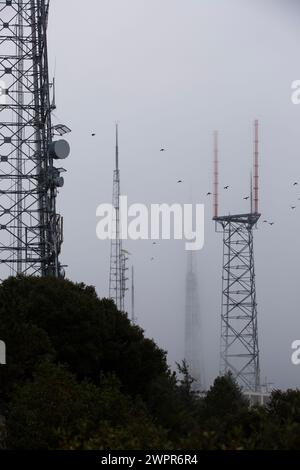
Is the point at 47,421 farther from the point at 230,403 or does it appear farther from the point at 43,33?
the point at 43,33

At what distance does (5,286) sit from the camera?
4269cm

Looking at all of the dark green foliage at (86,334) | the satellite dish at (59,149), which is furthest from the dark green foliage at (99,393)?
the satellite dish at (59,149)

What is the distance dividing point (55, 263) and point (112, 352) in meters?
9.32

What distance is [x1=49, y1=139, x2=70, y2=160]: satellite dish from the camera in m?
48.6

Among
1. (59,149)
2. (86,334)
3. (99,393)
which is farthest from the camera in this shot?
(59,149)

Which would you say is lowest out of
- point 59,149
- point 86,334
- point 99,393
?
point 99,393

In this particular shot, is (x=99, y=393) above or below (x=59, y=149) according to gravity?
below

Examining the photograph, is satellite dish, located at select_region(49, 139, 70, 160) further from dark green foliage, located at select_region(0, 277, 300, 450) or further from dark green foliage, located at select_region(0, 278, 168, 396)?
dark green foliage, located at select_region(0, 278, 168, 396)

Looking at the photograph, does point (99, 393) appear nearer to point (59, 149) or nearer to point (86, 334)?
point (86, 334)

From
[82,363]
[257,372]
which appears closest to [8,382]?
[82,363]

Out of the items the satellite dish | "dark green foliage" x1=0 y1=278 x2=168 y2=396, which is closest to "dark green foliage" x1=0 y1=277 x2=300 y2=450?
"dark green foliage" x1=0 y1=278 x2=168 y2=396

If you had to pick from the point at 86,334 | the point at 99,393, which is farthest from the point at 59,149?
the point at 99,393

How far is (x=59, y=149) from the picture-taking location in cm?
4869

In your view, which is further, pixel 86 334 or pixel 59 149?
pixel 59 149
